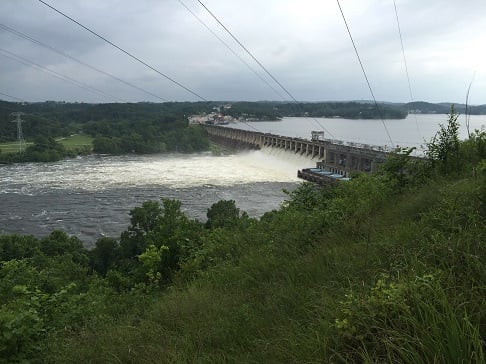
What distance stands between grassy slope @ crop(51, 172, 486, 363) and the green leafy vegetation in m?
0.01

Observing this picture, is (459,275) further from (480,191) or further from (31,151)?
(31,151)

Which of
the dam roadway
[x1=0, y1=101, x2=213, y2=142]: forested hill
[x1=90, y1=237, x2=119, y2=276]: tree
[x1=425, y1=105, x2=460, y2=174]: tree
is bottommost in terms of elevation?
[x1=90, y1=237, x2=119, y2=276]: tree

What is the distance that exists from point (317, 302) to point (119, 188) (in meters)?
34.7

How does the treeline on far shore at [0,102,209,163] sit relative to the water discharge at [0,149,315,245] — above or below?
above

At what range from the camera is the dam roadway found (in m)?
36.0

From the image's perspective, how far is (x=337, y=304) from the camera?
8.47 ft

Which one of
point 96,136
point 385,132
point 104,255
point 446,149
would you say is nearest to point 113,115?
point 96,136

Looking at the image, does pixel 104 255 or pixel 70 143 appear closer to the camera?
pixel 104 255

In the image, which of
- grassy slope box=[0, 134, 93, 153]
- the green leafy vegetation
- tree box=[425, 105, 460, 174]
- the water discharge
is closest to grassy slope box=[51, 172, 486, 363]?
the green leafy vegetation

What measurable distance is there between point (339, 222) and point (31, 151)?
6534 centimetres

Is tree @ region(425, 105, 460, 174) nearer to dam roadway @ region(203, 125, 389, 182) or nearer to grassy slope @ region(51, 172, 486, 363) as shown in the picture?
grassy slope @ region(51, 172, 486, 363)

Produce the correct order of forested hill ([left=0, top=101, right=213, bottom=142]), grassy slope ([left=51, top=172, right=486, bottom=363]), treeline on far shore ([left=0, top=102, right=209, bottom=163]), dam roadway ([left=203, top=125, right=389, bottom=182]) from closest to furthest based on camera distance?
grassy slope ([left=51, top=172, right=486, bottom=363])
dam roadway ([left=203, top=125, right=389, bottom=182])
treeline on far shore ([left=0, top=102, right=209, bottom=163])
forested hill ([left=0, top=101, right=213, bottom=142])

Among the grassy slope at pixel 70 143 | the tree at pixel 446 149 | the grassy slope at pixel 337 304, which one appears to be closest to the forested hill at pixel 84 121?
the grassy slope at pixel 70 143

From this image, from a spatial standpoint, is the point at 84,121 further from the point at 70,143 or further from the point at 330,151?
the point at 330,151
